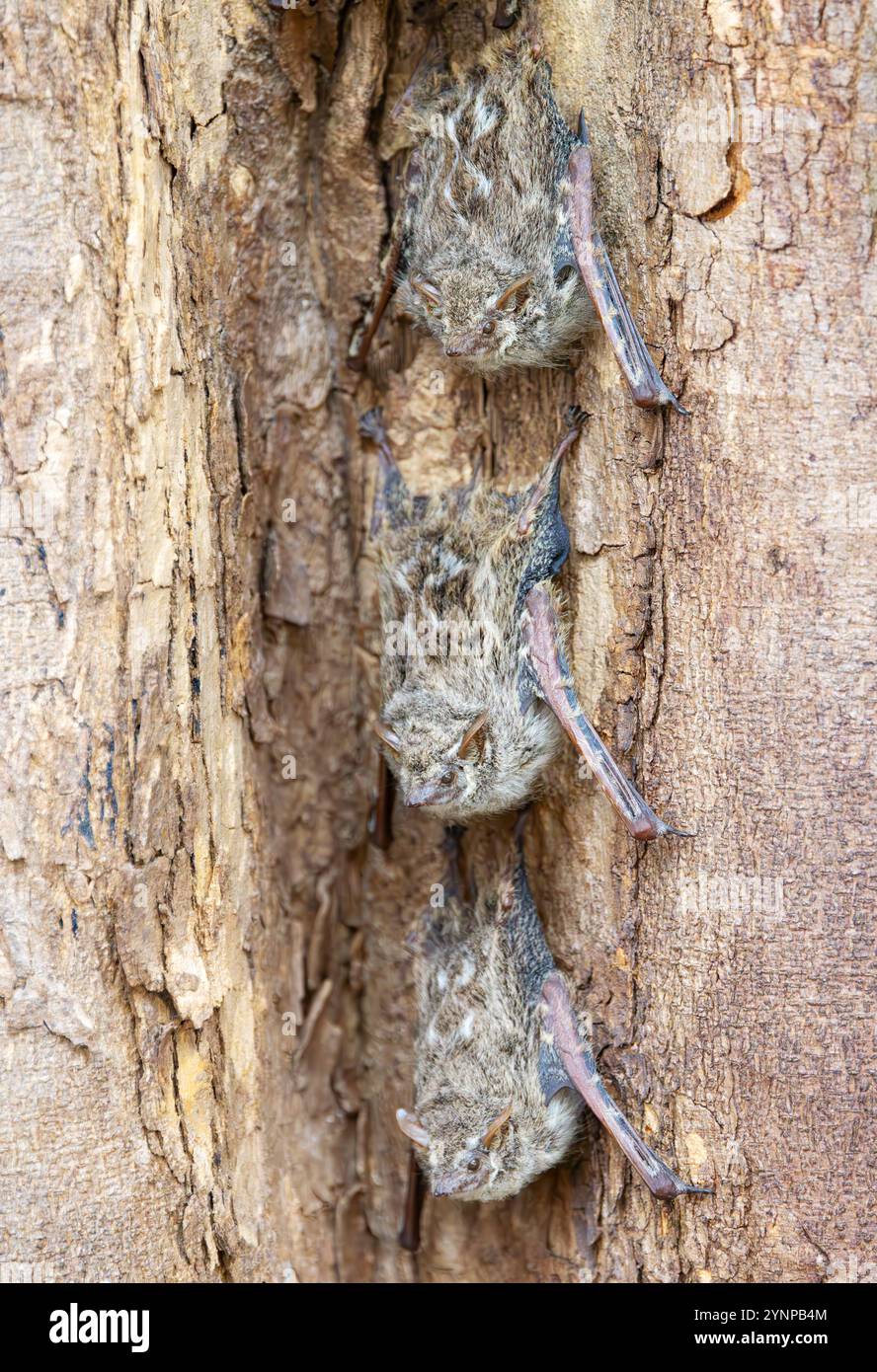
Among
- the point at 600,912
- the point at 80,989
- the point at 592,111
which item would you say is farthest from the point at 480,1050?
the point at 592,111

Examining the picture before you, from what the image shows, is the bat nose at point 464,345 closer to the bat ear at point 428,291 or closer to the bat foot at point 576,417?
the bat ear at point 428,291

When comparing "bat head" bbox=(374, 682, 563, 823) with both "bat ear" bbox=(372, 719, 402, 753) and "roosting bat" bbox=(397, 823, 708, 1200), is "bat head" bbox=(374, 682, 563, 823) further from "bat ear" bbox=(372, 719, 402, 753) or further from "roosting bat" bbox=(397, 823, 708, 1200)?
"roosting bat" bbox=(397, 823, 708, 1200)

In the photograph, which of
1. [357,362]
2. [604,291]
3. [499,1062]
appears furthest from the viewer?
[357,362]

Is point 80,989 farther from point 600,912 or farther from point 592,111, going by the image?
point 592,111

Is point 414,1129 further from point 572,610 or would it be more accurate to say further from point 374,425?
point 374,425

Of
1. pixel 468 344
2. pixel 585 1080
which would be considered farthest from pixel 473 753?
pixel 468 344
